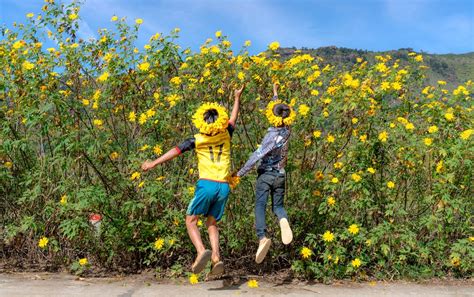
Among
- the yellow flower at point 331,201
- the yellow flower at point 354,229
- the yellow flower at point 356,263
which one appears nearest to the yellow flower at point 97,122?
the yellow flower at point 331,201

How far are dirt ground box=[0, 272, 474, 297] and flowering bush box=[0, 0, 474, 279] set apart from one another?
0.60 feet

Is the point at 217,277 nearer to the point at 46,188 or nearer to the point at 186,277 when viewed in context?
the point at 186,277

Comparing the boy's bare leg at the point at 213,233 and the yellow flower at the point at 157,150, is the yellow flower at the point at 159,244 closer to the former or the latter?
the boy's bare leg at the point at 213,233

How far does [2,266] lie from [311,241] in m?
3.32

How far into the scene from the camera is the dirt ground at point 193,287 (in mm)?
4406

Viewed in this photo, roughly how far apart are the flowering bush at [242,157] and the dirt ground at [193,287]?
0.60 feet

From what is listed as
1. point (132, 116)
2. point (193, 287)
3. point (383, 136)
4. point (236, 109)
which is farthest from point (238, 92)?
point (193, 287)

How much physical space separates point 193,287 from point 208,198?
3.08ft

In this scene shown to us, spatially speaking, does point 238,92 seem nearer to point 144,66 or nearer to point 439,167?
point 144,66

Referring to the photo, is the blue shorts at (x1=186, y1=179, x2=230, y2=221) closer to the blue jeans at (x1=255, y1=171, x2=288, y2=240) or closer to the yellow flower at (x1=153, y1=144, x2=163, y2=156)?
the blue jeans at (x1=255, y1=171, x2=288, y2=240)

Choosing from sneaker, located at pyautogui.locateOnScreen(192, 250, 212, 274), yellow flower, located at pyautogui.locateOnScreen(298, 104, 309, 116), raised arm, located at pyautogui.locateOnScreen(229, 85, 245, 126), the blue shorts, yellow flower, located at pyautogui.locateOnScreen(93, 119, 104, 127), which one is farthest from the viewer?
yellow flower, located at pyautogui.locateOnScreen(93, 119, 104, 127)

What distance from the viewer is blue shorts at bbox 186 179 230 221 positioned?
4.21m

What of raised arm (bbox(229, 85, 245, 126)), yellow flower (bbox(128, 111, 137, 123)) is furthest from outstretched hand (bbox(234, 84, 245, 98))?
yellow flower (bbox(128, 111, 137, 123))

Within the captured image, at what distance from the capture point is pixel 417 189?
517 centimetres
